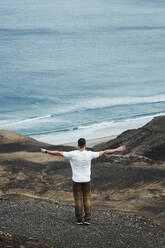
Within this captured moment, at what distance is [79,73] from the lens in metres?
63.4

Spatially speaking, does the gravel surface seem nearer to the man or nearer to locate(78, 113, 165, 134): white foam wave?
the man

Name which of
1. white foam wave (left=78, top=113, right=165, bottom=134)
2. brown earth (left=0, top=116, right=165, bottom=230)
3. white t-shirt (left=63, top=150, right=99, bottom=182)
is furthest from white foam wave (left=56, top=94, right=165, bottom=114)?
white t-shirt (left=63, top=150, right=99, bottom=182)

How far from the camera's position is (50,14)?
130250mm

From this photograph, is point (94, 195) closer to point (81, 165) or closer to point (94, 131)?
point (81, 165)

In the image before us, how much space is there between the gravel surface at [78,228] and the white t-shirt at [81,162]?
96 centimetres

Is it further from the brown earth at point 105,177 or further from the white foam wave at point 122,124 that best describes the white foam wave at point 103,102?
the brown earth at point 105,177

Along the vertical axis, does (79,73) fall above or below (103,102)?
above

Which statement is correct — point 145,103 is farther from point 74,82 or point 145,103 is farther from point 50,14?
point 50,14

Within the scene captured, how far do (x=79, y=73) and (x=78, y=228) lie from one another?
53.6 meters

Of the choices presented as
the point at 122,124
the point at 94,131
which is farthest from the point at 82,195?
the point at 122,124

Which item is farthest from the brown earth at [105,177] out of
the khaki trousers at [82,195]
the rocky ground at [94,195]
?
the khaki trousers at [82,195]

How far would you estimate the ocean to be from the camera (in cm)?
4138

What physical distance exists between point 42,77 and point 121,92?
12.1 metres

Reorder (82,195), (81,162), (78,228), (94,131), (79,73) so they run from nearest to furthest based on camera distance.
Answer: (81,162), (78,228), (82,195), (94,131), (79,73)
